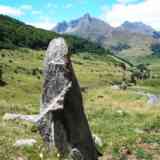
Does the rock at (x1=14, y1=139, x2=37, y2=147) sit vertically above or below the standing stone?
below

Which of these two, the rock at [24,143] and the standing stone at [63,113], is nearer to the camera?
the rock at [24,143]

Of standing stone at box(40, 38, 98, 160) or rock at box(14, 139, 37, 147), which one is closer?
rock at box(14, 139, 37, 147)

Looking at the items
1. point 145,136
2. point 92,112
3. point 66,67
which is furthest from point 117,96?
point 66,67

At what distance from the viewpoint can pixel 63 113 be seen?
19297 millimetres

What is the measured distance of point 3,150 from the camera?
17.1 m

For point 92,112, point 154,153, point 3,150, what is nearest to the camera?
point 3,150

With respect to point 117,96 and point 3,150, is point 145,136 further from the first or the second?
point 117,96

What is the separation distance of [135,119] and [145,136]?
11.9m

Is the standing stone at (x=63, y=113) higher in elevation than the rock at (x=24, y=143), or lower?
higher

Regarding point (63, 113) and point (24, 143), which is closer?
point (24, 143)

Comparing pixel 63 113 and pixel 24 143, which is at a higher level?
pixel 63 113

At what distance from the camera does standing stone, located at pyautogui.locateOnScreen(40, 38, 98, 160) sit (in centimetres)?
1888

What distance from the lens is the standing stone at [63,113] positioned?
18875 millimetres

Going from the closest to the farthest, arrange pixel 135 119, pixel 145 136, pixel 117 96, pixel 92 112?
pixel 145 136 → pixel 135 119 → pixel 92 112 → pixel 117 96
